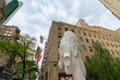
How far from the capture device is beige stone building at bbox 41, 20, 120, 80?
2712cm

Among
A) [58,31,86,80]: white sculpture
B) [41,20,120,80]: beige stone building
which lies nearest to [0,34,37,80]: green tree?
[41,20,120,80]: beige stone building

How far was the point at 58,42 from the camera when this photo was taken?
104 ft

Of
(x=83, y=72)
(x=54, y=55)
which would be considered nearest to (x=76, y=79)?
(x=83, y=72)

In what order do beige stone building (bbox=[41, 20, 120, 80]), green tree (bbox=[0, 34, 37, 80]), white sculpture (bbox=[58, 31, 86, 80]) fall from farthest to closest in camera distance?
beige stone building (bbox=[41, 20, 120, 80]), green tree (bbox=[0, 34, 37, 80]), white sculpture (bbox=[58, 31, 86, 80])

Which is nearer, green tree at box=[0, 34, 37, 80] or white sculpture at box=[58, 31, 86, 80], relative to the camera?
white sculpture at box=[58, 31, 86, 80]

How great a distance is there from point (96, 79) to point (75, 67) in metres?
20.3

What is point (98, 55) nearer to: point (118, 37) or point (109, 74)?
point (109, 74)

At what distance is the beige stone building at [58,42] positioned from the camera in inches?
1068

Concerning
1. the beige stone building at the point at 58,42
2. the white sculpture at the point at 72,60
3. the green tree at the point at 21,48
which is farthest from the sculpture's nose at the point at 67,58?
the beige stone building at the point at 58,42

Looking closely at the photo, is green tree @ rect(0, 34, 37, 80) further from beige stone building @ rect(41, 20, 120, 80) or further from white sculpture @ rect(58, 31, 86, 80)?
white sculpture @ rect(58, 31, 86, 80)

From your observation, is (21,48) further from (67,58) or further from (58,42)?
(67,58)

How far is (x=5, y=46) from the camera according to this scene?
1986 centimetres

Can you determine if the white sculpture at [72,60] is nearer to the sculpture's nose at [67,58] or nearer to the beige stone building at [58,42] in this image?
the sculpture's nose at [67,58]

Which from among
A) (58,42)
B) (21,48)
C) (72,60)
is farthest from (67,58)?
(58,42)
